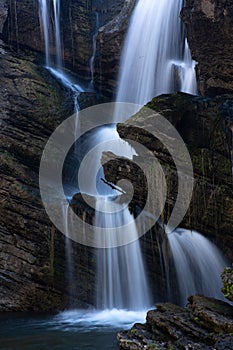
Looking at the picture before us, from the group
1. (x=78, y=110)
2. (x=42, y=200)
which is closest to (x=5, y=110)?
(x=78, y=110)

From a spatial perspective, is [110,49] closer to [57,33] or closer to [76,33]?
[76,33]

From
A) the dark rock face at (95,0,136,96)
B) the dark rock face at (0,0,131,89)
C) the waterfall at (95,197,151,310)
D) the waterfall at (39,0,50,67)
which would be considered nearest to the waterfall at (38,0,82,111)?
the waterfall at (39,0,50,67)

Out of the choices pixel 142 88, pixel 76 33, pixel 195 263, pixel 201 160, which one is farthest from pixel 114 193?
pixel 76 33

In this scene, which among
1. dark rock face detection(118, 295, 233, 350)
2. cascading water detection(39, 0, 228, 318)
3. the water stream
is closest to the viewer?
dark rock face detection(118, 295, 233, 350)

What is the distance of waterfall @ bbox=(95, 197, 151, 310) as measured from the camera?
11.9 meters

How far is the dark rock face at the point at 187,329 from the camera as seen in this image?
23.1 ft

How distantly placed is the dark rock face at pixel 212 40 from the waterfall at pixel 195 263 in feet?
13.7

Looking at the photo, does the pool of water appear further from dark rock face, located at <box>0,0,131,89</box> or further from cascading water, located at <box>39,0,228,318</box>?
dark rock face, located at <box>0,0,131,89</box>

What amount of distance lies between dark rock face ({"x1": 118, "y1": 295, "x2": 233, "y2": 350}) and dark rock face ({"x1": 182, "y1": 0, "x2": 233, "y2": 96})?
19.8ft

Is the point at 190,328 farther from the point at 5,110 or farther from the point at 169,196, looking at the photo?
the point at 5,110

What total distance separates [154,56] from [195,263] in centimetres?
842

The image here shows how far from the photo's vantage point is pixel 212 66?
11688 millimetres

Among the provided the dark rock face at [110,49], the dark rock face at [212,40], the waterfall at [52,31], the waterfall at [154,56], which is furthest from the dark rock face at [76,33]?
the dark rock face at [212,40]

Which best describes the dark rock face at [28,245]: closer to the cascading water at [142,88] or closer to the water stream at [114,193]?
the water stream at [114,193]
